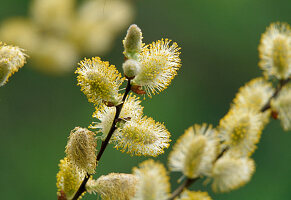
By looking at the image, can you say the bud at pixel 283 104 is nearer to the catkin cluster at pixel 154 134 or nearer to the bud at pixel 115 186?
the catkin cluster at pixel 154 134

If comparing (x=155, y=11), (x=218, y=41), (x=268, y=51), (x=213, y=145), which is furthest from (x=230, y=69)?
(x=213, y=145)

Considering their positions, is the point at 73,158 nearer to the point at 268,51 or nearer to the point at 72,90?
the point at 268,51

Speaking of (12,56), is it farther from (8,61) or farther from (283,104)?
(283,104)

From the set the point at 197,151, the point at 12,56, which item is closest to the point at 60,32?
the point at 12,56

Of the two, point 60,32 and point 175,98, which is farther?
point 175,98

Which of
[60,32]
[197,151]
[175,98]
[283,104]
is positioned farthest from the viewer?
[175,98]

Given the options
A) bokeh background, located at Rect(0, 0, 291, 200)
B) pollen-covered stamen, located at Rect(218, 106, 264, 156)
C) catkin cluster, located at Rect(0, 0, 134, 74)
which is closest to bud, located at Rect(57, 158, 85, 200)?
pollen-covered stamen, located at Rect(218, 106, 264, 156)
